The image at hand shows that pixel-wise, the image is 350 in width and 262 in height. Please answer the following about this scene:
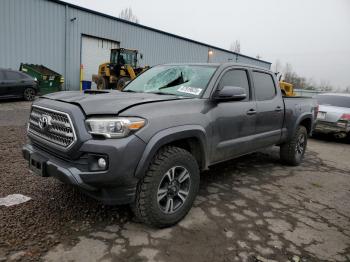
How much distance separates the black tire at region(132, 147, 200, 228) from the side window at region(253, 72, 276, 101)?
1.99 m

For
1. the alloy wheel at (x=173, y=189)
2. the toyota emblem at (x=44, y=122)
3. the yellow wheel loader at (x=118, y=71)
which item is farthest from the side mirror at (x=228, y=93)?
the yellow wheel loader at (x=118, y=71)

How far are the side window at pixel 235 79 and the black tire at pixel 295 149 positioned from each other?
177cm

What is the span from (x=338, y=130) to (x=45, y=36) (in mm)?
16098

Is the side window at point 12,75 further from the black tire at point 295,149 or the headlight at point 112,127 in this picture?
the headlight at point 112,127

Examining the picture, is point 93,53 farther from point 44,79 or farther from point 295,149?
point 295,149

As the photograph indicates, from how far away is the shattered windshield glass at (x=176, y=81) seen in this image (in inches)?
145

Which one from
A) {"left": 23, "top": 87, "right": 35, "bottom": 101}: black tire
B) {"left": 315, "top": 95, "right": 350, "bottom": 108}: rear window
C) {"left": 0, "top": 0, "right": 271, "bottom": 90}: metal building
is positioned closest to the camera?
{"left": 315, "top": 95, "right": 350, "bottom": 108}: rear window

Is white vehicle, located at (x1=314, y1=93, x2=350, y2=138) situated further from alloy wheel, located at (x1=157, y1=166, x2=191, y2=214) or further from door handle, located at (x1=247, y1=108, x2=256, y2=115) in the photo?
alloy wheel, located at (x1=157, y1=166, x2=191, y2=214)

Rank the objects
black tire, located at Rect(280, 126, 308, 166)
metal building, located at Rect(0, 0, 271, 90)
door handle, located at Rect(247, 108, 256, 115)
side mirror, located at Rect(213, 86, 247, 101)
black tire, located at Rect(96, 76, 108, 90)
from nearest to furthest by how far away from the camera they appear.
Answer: side mirror, located at Rect(213, 86, 247, 101) → door handle, located at Rect(247, 108, 256, 115) → black tire, located at Rect(280, 126, 308, 166) → metal building, located at Rect(0, 0, 271, 90) → black tire, located at Rect(96, 76, 108, 90)

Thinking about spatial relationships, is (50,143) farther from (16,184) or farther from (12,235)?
(16,184)

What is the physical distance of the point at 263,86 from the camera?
4.83 meters

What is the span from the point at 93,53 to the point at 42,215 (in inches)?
749

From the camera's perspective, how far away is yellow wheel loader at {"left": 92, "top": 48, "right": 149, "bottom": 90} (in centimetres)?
1731

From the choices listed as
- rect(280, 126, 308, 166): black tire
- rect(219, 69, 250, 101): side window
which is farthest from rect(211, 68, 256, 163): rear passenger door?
rect(280, 126, 308, 166): black tire
